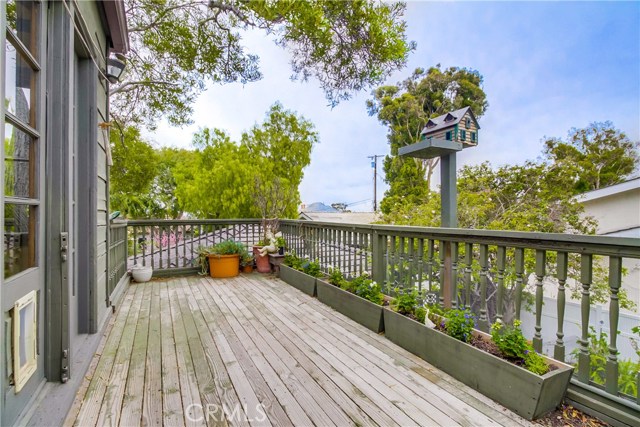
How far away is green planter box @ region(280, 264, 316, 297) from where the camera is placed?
12.2 ft

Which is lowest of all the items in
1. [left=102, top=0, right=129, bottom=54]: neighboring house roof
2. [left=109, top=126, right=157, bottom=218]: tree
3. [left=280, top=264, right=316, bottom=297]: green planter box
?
[left=280, top=264, right=316, bottom=297]: green planter box

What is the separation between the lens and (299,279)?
4.02 metres

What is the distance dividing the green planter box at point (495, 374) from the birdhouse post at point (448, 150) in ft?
1.31

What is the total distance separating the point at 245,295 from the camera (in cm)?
378

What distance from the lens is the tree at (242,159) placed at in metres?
11.0

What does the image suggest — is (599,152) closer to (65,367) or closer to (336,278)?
(336,278)

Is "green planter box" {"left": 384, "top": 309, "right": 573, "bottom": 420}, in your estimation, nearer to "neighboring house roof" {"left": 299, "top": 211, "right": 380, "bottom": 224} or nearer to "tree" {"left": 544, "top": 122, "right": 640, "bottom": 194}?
"neighboring house roof" {"left": 299, "top": 211, "right": 380, "bottom": 224}

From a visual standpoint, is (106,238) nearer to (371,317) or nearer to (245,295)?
(245,295)

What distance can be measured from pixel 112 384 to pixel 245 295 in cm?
201

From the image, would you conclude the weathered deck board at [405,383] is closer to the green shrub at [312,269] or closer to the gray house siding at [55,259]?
the green shrub at [312,269]

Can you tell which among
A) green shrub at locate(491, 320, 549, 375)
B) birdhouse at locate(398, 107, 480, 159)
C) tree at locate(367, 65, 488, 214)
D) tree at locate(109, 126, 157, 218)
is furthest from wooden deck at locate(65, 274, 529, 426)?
tree at locate(367, 65, 488, 214)

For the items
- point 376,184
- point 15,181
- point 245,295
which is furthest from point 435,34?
point 376,184

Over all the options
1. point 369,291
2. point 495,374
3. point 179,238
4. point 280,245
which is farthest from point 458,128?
point 179,238

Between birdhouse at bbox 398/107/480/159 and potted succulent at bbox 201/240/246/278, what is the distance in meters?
3.40
